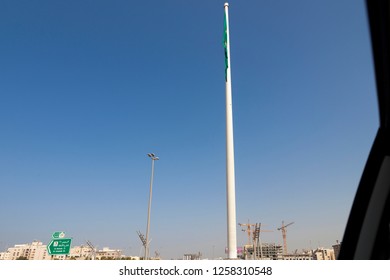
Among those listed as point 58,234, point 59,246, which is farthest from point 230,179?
point 58,234

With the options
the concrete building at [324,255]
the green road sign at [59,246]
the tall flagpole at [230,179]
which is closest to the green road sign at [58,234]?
the green road sign at [59,246]

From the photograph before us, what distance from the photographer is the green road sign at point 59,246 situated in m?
28.4

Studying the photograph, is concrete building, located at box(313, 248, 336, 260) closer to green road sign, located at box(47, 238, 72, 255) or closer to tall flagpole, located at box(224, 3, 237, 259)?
tall flagpole, located at box(224, 3, 237, 259)

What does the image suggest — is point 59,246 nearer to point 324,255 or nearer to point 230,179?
point 324,255

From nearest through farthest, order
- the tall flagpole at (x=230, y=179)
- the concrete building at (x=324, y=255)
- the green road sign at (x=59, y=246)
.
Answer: the concrete building at (x=324, y=255)
the tall flagpole at (x=230, y=179)
the green road sign at (x=59, y=246)

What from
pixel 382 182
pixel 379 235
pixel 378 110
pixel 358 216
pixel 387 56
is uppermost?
pixel 387 56

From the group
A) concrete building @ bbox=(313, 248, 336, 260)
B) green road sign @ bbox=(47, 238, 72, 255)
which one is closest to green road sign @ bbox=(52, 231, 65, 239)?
green road sign @ bbox=(47, 238, 72, 255)

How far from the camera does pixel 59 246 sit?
28.8 meters

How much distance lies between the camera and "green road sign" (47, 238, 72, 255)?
28.4m

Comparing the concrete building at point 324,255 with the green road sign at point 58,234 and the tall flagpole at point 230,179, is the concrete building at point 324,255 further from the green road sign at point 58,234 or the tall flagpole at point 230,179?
the green road sign at point 58,234
